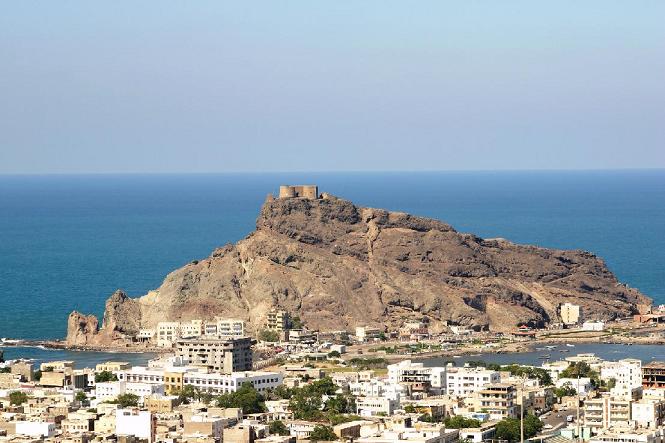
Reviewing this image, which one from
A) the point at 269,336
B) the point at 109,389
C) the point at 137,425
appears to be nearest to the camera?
the point at 137,425

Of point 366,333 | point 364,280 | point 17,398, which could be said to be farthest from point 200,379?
point 364,280

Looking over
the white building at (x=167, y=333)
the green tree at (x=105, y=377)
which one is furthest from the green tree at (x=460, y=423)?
the white building at (x=167, y=333)

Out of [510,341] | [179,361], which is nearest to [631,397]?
[179,361]

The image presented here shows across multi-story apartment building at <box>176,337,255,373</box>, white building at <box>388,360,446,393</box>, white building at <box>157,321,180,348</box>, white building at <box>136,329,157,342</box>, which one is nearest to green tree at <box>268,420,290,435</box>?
white building at <box>388,360,446,393</box>

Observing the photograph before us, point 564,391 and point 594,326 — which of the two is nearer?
point 564,391

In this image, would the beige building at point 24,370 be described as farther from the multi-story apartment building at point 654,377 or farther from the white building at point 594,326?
the white building at point 594,326

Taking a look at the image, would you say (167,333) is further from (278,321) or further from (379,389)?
(379,389)

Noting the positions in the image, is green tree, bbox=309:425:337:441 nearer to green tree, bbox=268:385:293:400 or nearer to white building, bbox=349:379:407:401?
white building, bbox=349:379:407:401

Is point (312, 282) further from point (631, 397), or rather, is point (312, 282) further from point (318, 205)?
point (631, 397)
